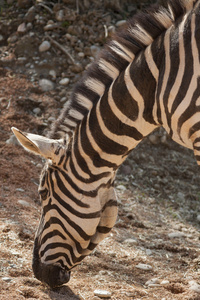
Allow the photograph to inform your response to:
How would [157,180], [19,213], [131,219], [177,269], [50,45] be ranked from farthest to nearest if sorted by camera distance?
[50,45]
[157,180]
[131,219]
[19,213]
[177,269]

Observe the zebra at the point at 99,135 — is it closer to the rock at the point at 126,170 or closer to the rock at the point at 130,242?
the rock at the point at 130,242

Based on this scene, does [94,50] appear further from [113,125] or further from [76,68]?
[113,125]

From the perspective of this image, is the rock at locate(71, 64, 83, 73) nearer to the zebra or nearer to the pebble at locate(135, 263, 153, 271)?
the zebra

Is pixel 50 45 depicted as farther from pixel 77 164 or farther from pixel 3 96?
pixel 77 164

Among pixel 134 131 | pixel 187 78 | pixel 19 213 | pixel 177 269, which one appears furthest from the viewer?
pixel 19 213

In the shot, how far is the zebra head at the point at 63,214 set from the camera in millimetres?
4141

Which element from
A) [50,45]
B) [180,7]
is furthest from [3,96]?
[180,7]

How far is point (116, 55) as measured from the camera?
4207 millimetres

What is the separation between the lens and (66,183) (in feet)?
13.7

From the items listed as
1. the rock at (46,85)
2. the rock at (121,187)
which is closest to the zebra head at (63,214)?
the rock at (121,187)

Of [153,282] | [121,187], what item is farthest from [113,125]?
[121,187]

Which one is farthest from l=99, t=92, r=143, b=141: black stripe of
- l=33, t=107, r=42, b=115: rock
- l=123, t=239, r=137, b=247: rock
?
l=33, t=107, r=42, b=115: rock

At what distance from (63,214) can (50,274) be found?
584mm

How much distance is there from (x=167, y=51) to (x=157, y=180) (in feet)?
15.1
